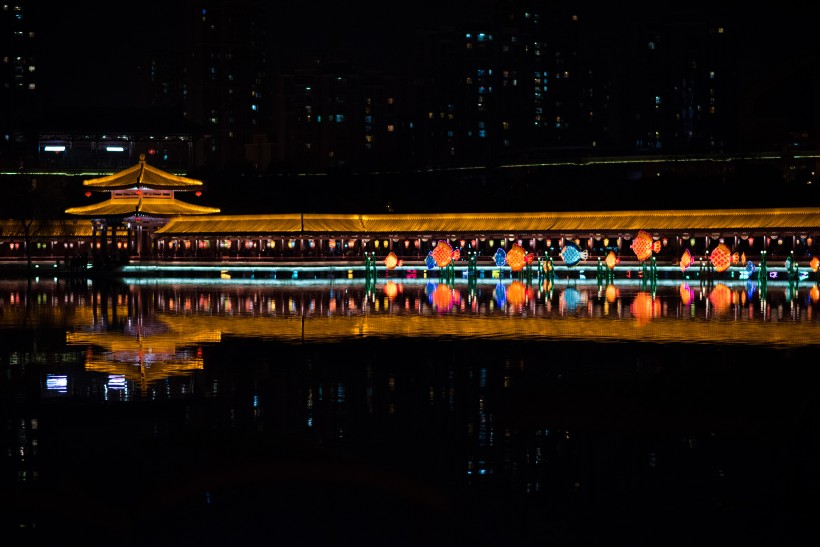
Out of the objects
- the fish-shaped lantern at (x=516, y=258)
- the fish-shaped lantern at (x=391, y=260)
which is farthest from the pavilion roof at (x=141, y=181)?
the fish-shaped lantern at (x=516, y=258)

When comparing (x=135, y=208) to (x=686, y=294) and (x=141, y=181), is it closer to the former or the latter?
(x=141, y=181)

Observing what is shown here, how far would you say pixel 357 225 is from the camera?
80188 millimetres

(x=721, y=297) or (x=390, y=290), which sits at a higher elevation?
(x=390, y=290)

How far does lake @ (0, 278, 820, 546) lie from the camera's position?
13.6 meters

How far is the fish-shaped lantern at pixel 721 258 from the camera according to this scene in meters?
63.5

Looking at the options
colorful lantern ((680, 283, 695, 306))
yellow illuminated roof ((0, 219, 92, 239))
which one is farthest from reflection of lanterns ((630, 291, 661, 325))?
yellow illuminated roof ((0, 219, 92, 239))

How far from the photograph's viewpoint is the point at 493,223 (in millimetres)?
78125

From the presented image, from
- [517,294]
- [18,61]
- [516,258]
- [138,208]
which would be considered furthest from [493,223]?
[18,61]

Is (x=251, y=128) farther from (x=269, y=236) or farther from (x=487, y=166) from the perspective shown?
(x=269, y=236)

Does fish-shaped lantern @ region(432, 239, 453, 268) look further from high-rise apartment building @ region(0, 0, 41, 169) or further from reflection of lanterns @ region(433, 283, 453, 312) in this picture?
high-rise apartment building @ region(0, 0, 41, 169)

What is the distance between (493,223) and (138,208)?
22821 millimetres

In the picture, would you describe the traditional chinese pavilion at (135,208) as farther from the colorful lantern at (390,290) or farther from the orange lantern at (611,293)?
the orange lantern at (611,293)

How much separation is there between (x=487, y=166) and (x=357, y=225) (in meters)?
23.9

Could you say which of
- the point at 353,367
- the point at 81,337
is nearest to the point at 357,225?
the point at 81,337
